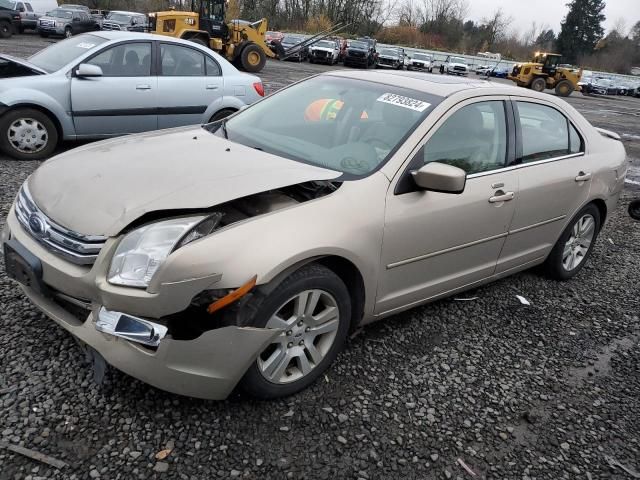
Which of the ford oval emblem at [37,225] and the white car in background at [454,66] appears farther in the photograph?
the white car in background at [454,66]

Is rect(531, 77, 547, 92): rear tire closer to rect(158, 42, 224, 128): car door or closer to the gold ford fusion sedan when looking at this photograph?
rect(158, 42, 224, 128): car door

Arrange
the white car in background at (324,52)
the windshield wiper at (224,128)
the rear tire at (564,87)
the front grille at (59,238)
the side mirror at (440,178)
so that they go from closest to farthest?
the front grille at (59,238) → the side mirror at (440,178) → the windshield wiper at (224,128) → the rear tire at (564,87) → the white car in background at (324,52)

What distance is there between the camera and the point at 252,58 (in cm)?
2227

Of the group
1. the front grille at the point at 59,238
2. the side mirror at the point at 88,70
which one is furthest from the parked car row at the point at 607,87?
the front grille at the point at 59,238

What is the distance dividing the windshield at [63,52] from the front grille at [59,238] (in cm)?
453

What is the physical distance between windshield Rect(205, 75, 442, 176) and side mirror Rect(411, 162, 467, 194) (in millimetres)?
228

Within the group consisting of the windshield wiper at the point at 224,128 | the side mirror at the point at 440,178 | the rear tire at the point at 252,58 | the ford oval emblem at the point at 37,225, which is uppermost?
the side mirror at the point at 440,178

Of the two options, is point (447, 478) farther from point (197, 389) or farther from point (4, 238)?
point (4, 238)

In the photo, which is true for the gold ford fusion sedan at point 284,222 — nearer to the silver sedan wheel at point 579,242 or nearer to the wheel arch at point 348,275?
the wheel arch at point 348,275

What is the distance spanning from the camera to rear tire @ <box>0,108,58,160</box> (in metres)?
6.06

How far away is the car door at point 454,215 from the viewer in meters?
2.94

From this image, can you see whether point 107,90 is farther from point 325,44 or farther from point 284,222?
point 325,44

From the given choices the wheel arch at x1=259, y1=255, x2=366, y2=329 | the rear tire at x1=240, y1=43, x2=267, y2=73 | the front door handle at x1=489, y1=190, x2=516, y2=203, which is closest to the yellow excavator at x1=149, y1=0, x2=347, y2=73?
the rear tire at x1=240, y1=43, x2=267, y2=73

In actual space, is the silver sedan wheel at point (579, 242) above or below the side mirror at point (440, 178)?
below
